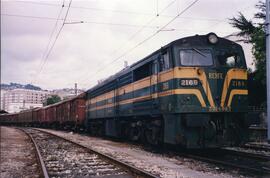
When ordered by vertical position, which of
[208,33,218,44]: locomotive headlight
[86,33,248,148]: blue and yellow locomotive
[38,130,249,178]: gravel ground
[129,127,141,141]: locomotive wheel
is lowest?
[38,130,249,178]: gravel ground

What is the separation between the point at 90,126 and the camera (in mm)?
25109

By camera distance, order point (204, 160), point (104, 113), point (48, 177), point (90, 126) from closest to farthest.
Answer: point (48, 177) → point (204, 160) → point (104, 113) → point (90, 126)

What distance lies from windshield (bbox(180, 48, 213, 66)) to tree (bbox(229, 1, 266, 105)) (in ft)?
28.0

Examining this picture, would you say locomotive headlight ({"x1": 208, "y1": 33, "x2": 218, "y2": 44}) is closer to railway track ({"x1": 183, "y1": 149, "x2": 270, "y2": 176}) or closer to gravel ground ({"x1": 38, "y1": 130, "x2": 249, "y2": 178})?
railway track ({"x1": 183, "y1": 149, "x2": 270, "y2": 176})

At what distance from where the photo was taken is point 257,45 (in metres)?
18.7

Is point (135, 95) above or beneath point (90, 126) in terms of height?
above

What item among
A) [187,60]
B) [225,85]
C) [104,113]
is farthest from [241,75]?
[104,113]

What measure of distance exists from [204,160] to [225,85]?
2.40 metres

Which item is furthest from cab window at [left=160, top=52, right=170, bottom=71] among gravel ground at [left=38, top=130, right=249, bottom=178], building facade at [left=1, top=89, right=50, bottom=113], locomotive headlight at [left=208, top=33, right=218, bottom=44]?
building facade at [left=1, top=89, right=50, bottom=113]

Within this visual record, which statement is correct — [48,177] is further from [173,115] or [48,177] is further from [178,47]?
[178,47]

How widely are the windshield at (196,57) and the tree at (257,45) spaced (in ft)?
28.0

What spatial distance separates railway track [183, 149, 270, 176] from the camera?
8.46m

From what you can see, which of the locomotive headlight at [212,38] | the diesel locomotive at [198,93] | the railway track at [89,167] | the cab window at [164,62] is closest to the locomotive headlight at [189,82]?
the diesel locomotive at [198,93]

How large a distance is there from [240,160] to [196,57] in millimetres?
3319
